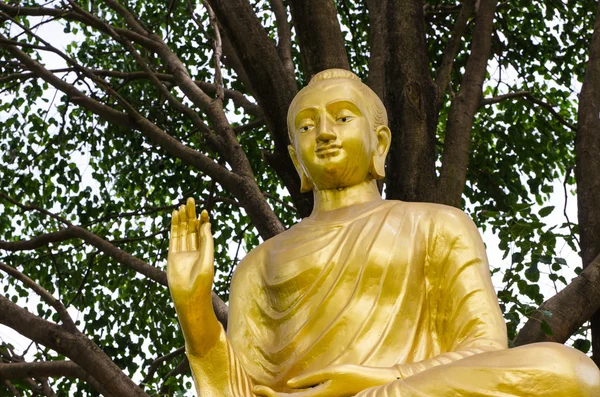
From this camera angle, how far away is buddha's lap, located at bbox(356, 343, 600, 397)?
452cm

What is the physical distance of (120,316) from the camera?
33.0ft

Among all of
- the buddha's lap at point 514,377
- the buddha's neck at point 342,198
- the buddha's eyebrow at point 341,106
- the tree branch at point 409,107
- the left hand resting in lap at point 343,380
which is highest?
the tree branch at point 409,107

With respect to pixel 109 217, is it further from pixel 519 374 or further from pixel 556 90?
pixel 519 374

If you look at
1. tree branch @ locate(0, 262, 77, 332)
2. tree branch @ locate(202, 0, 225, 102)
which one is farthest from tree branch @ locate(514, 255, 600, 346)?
tree branch @ locate(202, 0, 225, 102)

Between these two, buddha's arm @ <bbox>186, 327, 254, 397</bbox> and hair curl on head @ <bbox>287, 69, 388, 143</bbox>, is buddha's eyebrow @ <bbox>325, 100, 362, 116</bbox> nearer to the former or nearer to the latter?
hair curl on head @ <bbox>287, 69, 388, 143</bbox>

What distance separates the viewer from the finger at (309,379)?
492cm

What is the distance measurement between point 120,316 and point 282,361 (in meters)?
4.97

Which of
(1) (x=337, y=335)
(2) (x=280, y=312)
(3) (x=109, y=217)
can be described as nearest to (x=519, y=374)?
(1) (x=337, y=335)

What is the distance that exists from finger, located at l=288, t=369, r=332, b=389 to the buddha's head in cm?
100

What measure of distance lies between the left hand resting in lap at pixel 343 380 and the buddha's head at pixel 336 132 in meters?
1.01

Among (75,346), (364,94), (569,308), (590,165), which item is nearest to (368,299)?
(364,94)

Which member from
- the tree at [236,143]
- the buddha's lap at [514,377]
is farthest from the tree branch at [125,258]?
the buddha's lap at [514,377]

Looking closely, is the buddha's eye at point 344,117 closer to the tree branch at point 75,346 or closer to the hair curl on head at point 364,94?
the hair curl on head at point 364,94

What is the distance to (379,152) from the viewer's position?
227 inches
